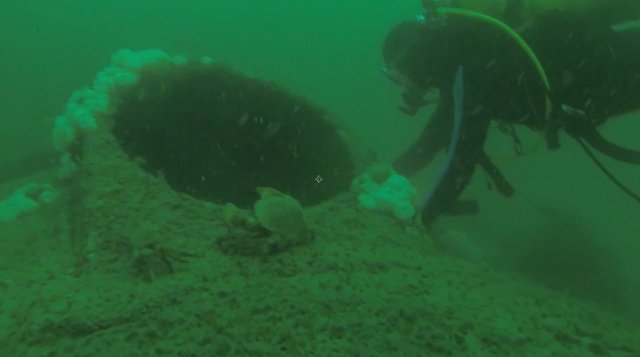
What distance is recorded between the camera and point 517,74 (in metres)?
3.42

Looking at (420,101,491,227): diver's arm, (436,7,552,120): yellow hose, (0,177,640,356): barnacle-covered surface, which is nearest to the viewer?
(0,177,640,356): barnacle-covered surface

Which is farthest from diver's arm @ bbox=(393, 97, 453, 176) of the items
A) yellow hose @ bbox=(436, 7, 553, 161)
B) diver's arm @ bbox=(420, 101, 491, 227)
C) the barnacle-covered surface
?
the barnacle-covered surface

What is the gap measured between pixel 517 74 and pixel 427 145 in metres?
1.06

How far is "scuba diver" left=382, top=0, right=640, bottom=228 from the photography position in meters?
3.36

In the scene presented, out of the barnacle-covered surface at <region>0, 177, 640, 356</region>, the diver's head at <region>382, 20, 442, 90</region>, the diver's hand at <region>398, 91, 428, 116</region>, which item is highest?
the diver's head at <region>382, 20, 442, 90</region>

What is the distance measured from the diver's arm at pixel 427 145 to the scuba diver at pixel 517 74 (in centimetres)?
31

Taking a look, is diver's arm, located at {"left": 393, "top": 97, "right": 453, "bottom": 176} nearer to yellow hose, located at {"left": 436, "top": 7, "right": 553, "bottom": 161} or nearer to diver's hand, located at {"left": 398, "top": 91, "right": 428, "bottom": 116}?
diver's hand, located at {"left": 398, "top": 91, "right": 428, "bottom": 116}

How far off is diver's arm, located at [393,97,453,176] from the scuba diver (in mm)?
311

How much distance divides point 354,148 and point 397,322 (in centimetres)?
210

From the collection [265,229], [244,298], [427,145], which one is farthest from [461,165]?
[244,298]

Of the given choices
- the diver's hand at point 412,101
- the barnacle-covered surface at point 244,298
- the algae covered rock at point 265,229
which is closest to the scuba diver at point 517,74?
the diver's hand at point 412,101

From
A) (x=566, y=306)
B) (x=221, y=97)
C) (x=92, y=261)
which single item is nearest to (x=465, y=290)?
(x=566, y=306)

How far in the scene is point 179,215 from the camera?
8.41 ft

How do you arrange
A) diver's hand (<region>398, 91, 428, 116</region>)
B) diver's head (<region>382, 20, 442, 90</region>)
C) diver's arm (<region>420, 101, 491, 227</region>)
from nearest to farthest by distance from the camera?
diver's arm (<region>420, 101, 491, 227</region>)
diver's head (<region>382, 20, 442, 90</region>)
diver's hand (<region>398, 91, 428, 116</region>)
